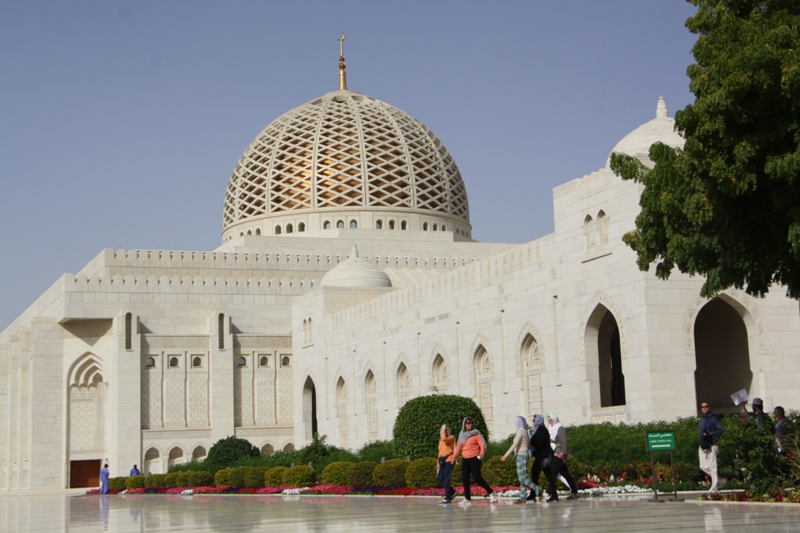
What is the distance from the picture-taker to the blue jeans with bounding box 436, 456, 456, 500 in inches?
567

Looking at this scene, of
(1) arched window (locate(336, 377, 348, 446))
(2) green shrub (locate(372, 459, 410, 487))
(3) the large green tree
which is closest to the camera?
(3) the large green tree

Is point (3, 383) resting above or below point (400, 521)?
above

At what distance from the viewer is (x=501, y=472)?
640 inches

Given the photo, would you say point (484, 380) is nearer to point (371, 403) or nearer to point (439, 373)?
point (439, 373)

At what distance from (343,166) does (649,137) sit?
867 inches

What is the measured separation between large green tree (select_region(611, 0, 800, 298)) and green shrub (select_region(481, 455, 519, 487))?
13.0ft

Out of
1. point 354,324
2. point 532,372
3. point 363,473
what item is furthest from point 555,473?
point 354,324

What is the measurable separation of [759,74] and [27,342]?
3165cm

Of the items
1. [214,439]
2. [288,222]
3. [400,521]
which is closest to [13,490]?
[214,439]

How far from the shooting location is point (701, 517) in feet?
34.4

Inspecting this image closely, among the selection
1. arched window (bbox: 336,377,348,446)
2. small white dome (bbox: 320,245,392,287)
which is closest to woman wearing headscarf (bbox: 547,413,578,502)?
arched window (bbox: 336,377,348,446)

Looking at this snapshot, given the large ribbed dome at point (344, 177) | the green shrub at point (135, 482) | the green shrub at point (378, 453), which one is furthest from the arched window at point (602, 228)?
the large ribbed dome at point (344, 177)

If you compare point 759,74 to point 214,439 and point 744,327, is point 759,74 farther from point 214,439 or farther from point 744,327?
point 214,439

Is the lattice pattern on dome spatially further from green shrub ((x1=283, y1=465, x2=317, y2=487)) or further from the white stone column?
green shrub ((x1=283, y1=465, x2=317, y2=487))
